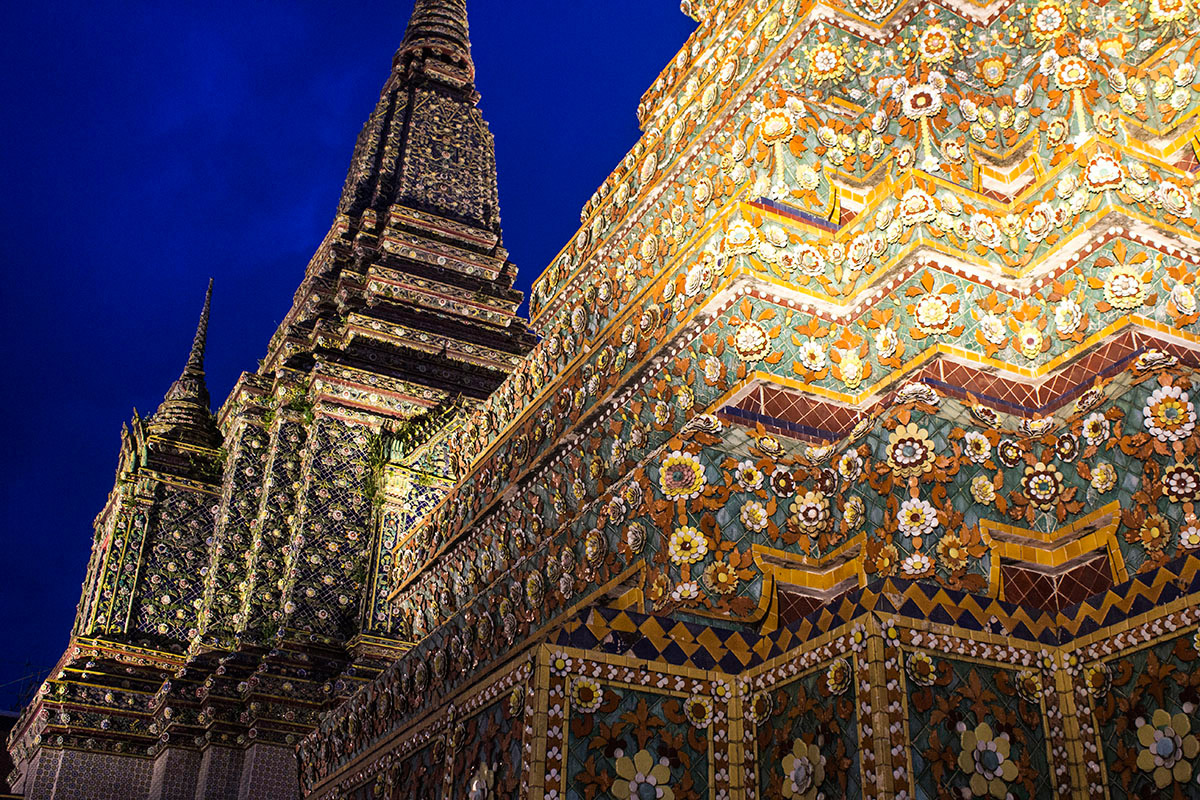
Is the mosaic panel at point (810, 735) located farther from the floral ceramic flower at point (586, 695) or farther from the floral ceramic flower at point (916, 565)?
the floral ceramic flower at point (586, 695)

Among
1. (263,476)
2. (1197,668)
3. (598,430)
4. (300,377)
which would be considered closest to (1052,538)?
(1197,668)

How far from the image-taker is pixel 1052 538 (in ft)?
17.4

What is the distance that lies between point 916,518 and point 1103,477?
0.79 m

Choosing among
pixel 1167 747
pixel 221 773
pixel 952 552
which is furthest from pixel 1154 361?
pixel 221 773

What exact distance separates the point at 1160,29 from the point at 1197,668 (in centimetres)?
368

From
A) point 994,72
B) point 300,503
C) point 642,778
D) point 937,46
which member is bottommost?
point 642,778

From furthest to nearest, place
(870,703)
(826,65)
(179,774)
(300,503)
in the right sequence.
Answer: (179,774) → (300,503) → (826,65) → (870,703)

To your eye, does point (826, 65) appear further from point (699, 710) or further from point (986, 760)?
point (986, 760)

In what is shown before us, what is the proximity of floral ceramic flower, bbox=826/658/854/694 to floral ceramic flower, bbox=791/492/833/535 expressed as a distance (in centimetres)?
98

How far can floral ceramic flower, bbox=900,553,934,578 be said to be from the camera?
16.8ft

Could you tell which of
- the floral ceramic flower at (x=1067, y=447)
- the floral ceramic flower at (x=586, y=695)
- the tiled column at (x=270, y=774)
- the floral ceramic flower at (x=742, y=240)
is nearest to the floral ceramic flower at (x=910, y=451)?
the floral ceramic flower at (x=1067, y=447)

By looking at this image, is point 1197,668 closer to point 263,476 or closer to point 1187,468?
point 1187,468

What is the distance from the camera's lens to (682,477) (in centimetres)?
588

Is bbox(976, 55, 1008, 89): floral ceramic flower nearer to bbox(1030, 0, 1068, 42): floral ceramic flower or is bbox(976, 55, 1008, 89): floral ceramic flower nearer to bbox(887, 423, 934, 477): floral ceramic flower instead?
bbox(1030, 0, 1068, 42): floral ceramic flower
